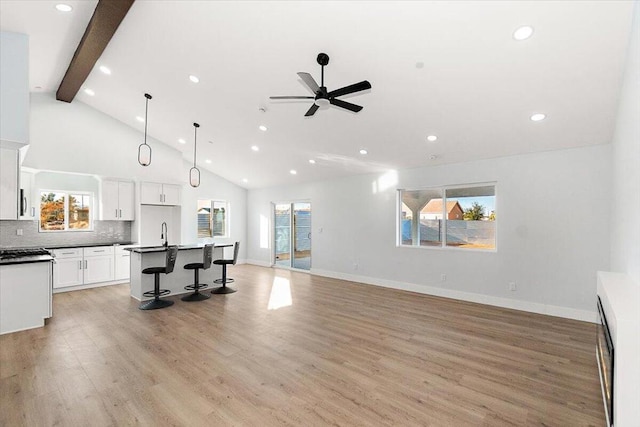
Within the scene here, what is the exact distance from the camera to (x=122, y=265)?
6785 mm

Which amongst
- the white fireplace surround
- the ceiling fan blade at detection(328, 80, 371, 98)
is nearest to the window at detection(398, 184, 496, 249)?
the ceiling fan blade at detection(328, 80, 371, 98)

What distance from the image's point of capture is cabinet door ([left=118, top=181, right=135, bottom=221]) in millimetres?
6941

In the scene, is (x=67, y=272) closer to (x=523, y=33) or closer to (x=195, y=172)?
(x=195, y=172)

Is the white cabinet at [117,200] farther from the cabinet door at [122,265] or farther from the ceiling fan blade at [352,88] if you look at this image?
the ceiling fan blade at [352,88]

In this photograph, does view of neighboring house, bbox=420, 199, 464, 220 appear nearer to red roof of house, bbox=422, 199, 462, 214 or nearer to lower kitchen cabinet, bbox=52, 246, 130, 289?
red roof of house, bbox=422, 199, 462, 214

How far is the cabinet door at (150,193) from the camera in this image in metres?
7.12

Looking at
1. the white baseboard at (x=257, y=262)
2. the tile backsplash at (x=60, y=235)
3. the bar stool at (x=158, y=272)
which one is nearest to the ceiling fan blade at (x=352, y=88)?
the bar stool at (x=158, y=272)

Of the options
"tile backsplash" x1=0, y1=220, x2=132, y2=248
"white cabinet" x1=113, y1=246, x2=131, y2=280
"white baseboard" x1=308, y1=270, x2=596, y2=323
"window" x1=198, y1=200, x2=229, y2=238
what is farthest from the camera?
"window" x1=198, y1=200, x2=229, y2=238

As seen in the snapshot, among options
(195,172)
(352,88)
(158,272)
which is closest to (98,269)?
(158,272)

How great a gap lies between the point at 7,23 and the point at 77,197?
13.8 ft

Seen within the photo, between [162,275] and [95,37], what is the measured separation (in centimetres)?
382

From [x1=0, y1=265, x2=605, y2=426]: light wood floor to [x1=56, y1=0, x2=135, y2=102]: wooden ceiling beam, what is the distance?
3710mm

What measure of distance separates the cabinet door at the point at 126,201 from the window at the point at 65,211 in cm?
66

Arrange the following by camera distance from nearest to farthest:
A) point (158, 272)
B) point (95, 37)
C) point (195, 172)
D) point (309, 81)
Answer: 1. point (309, 81)
2. point (95, 37)
3. point (158, 272)
4. point (195, 172)
